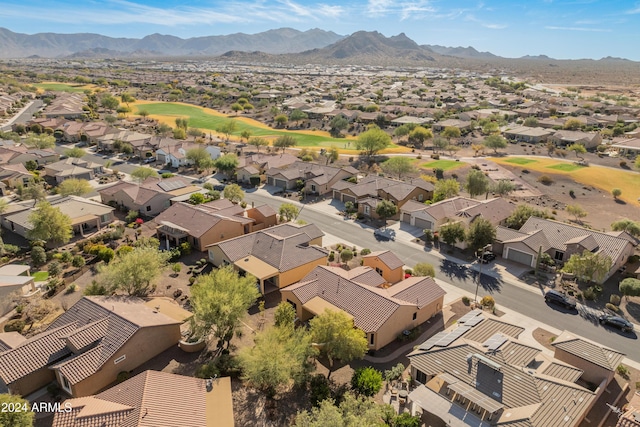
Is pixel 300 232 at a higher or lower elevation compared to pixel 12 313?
higher

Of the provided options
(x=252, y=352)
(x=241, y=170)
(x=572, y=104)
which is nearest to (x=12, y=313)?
(x=252, y=352)

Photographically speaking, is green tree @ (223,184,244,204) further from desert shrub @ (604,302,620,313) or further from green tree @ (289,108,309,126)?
green tree @ (289,108,309,126)

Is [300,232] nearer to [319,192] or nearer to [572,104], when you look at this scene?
[319,192]

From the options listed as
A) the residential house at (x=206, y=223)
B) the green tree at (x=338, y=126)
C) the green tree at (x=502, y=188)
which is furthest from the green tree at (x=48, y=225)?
the green tree at (x=338, y=126)

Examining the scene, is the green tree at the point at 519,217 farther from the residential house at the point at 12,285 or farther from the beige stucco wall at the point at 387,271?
the residential house at the point at 12,285

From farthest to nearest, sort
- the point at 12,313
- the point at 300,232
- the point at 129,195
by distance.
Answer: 1. the point at 129,195
2. the point at 300,232
3. the point at 12,313

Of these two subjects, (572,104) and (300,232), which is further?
(572,104)

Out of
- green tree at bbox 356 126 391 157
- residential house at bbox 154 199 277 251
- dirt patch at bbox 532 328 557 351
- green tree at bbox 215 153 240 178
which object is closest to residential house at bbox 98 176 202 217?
residential house at bbox 154 199 277 251

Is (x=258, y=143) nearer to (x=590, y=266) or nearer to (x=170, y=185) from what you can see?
(x=170, y=185)
